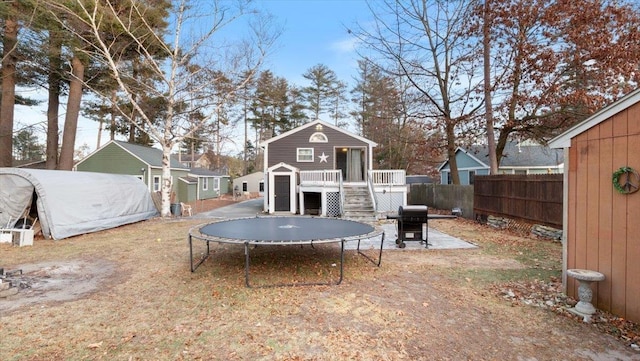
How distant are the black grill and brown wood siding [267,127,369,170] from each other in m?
9.04

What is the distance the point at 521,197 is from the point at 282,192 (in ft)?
32.1

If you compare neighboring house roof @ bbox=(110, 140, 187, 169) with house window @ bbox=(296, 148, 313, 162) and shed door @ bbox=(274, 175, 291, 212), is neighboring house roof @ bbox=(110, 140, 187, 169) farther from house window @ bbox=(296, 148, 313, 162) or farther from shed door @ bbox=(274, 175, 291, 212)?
house window @ bbox=(296, 148, 313, 162)

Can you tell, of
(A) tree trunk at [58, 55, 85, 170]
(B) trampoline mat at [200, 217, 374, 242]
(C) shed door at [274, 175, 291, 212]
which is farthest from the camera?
(C) shed door at [274, 175, 291, 212]

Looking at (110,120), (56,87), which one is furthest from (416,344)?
(110,120)

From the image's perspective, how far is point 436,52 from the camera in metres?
14.4

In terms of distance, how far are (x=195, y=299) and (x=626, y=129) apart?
551cm

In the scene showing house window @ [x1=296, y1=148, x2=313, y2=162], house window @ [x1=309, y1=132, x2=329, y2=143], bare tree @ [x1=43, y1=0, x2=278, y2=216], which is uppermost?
bare tree @ [x1=43, y1=0, x2=278, y2=216]

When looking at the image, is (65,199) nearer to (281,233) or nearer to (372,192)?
(281,233)

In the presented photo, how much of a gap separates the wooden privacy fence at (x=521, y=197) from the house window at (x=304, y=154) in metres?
7.96

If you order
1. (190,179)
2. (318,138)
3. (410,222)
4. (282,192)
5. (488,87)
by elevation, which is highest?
(488,87)

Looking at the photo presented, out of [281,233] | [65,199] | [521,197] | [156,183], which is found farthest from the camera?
[156,183]

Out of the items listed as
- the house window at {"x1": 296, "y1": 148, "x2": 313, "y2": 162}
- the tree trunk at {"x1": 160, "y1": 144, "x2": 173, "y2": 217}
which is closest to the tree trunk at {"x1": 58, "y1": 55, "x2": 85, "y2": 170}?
the tree trunk at {"x1": 160, "y1": 144, "x2": 173, "y2": 217}

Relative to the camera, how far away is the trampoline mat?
525cm

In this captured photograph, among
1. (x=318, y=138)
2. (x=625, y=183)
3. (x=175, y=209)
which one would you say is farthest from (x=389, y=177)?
(x=625, y=183)
